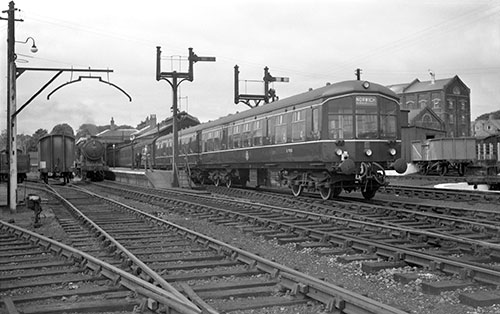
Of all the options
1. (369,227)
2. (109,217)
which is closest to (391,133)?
(369,227)

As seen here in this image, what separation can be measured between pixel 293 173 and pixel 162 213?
5426 mm

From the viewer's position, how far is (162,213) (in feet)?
44.5

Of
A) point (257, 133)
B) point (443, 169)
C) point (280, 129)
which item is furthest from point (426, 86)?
point (280, 129)

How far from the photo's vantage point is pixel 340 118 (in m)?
14.9

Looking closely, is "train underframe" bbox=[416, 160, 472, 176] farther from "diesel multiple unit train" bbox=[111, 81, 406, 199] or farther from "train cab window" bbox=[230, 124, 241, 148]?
"diesel multiple unit train" bbox=[111, 81, 406, 199]

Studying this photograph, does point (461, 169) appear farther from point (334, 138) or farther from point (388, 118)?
point (334, 138)

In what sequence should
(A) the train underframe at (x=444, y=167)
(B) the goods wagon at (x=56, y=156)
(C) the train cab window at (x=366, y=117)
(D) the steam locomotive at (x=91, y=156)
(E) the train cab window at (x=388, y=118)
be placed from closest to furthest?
(C) the train cab window at (x=366, y=117) < (E) the train cab window at (x=388, y=118) < (B) the goods wagon at (x=56, y=156) < (A) the train underframe at (x=444, y=167) < (D) the steam locomotive at (x=91, y=156)

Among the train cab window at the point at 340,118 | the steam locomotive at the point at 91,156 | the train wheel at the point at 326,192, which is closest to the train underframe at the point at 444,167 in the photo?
the train wheel at the point at 326,192

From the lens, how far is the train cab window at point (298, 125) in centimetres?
1584

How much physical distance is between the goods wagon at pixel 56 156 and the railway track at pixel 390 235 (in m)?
19.6

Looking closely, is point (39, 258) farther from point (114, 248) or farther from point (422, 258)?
point (422, 258)

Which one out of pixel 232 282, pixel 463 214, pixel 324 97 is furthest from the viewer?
pixel 324 97

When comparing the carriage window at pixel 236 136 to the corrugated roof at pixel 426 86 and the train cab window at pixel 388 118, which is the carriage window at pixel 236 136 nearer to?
the train cab window at pixel 388 118

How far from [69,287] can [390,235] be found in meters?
5.50
